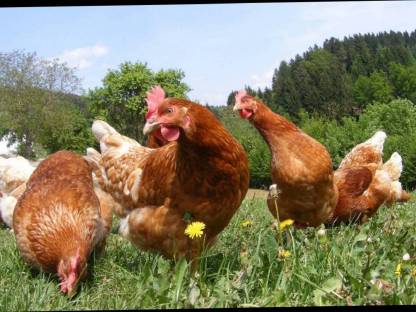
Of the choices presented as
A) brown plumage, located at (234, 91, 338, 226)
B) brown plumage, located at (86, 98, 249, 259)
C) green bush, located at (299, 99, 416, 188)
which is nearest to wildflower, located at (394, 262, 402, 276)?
brown plumage, located at (86, 98, 249, 259)

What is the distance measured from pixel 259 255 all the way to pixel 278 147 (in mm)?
1023

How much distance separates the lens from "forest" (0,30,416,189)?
257 cm

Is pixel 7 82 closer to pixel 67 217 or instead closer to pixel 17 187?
pixel 17 187

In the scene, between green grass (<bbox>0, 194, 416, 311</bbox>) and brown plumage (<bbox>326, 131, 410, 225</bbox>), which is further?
brown plumage (<bbox>326, 131, 410, 225</bbox>)

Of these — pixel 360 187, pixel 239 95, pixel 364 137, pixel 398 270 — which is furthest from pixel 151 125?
pixel 364 137

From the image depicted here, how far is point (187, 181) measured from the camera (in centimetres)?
194

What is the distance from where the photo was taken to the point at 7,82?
13.6 ft

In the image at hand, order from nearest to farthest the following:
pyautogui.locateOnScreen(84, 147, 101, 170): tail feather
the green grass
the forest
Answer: the green grass
the forest
pyautogui.locateOnScreen(84, 147, 101, 170): tail feather

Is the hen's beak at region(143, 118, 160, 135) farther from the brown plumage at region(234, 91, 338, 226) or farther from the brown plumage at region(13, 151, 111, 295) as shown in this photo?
the brown plumage at region(234, 91, 338, 226)

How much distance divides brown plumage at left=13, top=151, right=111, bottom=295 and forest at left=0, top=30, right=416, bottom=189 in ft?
1.16

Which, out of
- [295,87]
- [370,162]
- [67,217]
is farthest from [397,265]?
[370,162]

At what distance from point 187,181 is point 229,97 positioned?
1349mm

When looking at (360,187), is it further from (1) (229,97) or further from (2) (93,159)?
(2) (93,159)

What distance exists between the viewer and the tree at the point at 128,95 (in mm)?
2818
